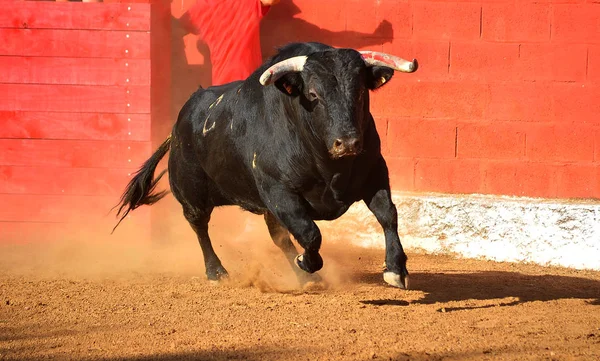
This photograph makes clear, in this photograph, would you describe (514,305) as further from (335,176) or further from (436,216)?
(436,216)

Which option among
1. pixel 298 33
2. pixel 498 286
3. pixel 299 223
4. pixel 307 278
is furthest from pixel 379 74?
pixel 298 33

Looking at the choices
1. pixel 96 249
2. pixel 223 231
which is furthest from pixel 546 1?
pixel 96 249

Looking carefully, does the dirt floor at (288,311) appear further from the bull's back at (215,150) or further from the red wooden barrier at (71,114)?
the red wooden barrier at (71,114)

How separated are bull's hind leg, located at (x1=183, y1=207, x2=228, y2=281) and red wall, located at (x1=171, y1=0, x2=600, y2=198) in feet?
7.61

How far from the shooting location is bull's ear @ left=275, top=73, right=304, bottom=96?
5.45m

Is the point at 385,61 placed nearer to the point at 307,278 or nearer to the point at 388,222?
the point at 388,222

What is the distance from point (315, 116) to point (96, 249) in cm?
383

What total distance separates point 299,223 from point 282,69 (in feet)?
2.91

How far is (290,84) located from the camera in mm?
5465

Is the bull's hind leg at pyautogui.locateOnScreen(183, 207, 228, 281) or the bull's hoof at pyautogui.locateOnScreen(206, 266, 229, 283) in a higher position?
the bull's hind leg at pyautogui.locateOnScreen(183, 207, 228, 281)

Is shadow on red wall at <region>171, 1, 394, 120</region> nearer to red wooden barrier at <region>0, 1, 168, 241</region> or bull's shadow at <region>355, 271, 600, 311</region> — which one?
red wooden barrier at <region>0, 1, 168, 241</region>

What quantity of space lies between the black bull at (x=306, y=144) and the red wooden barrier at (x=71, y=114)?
2.63 metres

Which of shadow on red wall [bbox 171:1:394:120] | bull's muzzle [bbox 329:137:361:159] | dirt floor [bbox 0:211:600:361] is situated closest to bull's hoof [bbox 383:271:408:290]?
dirt floor [bbox 0:211:600:361]

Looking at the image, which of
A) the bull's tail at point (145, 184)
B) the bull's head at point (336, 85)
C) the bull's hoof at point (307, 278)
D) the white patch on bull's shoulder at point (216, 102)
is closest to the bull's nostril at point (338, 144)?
the bull's head at point (336, 85)
